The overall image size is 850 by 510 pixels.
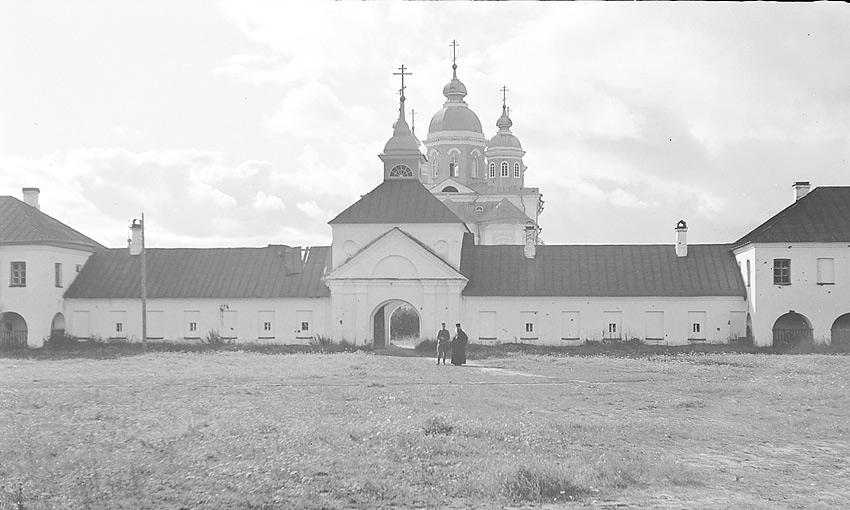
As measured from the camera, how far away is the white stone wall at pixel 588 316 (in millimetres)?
38719

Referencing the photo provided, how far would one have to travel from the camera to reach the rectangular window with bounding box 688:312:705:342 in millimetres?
38688

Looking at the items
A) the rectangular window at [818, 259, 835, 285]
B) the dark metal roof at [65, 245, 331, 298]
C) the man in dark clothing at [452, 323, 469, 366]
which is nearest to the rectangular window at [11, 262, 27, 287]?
the dark metal roof at [65, 245, 331, 298]

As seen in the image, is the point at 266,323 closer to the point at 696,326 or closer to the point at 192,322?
the point at 192,322

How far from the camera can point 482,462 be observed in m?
13.0

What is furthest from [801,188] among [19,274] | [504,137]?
[504,137]

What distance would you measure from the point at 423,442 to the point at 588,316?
2586cm

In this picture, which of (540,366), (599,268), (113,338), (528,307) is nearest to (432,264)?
(528,307)

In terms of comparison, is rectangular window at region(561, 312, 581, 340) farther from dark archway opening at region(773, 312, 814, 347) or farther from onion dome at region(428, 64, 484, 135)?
onion dome at region(428, 64, 484, 135)

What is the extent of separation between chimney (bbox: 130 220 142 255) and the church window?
11818mm

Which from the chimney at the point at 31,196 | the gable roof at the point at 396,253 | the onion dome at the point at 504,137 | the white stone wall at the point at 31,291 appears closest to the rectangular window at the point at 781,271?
the gable roof at the point at 396,253

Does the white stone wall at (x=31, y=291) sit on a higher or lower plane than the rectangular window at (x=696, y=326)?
higher

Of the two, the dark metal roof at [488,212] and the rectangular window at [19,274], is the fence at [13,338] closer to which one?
the rectangular window at [19,274]

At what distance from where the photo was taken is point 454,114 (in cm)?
7681

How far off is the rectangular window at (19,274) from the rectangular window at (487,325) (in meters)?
18.3
